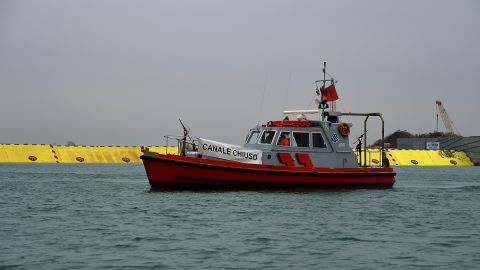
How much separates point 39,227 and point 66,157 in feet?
272

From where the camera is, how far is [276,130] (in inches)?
1236

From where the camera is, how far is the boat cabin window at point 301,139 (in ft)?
104

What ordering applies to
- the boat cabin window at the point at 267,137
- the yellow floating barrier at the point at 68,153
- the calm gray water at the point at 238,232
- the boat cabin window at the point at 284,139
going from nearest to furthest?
the calm gray water at the point at 238,232 < the boat cabin window at the point at 284,139 < the boat cabin window at the point at 267,137 < the yellow floating barrier at the point at 68,153

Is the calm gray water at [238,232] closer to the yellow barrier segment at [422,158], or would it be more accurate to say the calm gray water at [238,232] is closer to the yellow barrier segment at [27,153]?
the yellow barrier segment at [27,153]

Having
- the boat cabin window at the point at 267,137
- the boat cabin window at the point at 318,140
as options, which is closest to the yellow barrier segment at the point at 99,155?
the boat cabin window at the point at 318,140

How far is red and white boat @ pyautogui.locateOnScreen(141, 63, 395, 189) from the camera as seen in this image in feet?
97.3

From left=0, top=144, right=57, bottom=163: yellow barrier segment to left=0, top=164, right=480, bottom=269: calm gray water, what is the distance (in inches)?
2713

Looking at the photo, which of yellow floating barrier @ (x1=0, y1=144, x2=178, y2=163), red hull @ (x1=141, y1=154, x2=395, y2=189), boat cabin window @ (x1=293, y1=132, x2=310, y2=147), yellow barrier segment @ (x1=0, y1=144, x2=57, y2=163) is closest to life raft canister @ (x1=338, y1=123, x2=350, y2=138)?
boat cabin window @ (x1=293, y1=132, x2=310, y2=147)

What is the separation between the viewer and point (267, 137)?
3162cm

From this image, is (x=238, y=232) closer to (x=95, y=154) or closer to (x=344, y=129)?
(x=344, y=129)

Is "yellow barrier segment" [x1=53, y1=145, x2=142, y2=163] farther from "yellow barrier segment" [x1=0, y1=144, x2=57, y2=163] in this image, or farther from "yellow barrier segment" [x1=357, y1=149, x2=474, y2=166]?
"yellow barrier segment" [x1=357, y1=149, x2=474, y2=166]

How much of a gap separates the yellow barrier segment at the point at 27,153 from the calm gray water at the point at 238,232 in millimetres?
68910

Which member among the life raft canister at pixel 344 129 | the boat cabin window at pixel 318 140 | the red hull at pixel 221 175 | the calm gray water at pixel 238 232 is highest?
the life raft canister at pixel 344 129

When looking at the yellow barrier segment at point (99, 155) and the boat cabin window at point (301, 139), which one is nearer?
the boat cabin window at point (301, 139)
